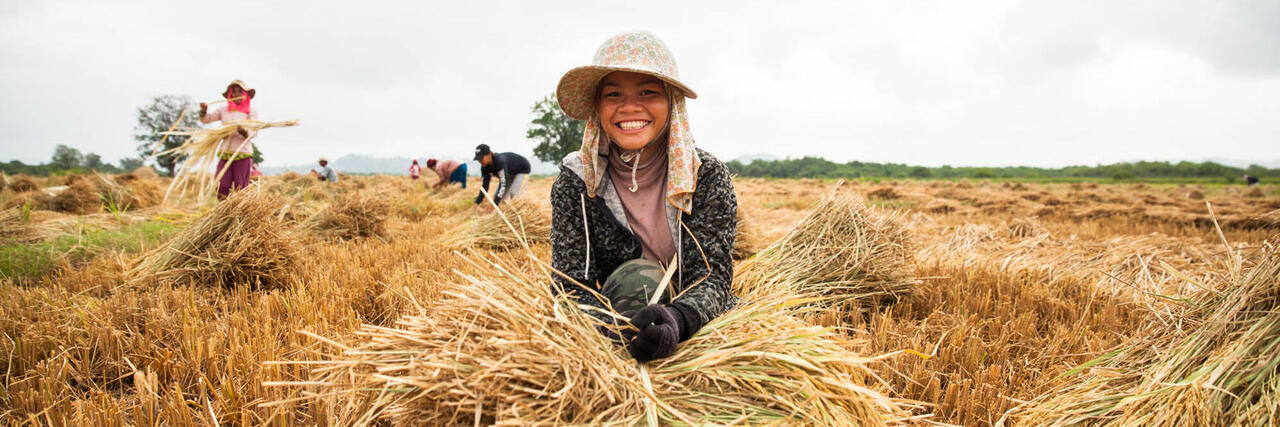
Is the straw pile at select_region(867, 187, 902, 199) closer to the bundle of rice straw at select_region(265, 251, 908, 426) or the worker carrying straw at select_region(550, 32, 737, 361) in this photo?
the worker carrying straw at select_region(550, 32, 737, 361)

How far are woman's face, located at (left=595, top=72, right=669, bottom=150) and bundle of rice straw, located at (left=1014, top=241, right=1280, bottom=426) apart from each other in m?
1.68

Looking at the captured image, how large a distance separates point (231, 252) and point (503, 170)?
14.6ft

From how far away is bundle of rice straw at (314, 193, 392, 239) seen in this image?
5.27 meters

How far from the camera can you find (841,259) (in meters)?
3.17

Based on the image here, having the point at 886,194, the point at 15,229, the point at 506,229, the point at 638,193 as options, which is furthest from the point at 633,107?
the point at 886,194

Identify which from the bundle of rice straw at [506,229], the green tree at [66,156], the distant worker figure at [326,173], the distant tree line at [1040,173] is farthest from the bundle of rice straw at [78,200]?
the green tree at [66,156]

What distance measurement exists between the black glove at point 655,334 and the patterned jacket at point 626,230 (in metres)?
0.55

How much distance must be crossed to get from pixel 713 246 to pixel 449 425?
3.92ft

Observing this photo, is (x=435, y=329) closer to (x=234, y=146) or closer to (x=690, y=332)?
(x=690, y=332)

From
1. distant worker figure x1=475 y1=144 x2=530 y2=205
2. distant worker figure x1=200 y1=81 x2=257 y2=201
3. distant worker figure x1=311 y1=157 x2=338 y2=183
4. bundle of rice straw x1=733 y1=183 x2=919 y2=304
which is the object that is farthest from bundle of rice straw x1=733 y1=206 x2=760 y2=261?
distant worker figure x1=311 y1=157 x2=338 y2=183

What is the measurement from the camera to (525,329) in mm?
1194

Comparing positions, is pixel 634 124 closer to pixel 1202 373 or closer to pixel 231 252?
pixel 1202 373

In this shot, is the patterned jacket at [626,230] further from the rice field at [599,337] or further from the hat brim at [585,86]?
the rice field at [599,337]

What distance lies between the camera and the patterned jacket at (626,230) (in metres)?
2.00
